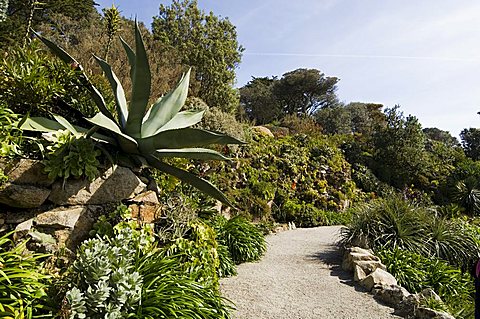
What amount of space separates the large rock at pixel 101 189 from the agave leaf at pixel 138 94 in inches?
17.8

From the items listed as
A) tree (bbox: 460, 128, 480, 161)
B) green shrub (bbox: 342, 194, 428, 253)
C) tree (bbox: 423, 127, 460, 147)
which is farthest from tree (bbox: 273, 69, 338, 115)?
green shrub (bbox: 342, 194, 428, 253)

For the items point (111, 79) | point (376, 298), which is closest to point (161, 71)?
point (111, 79)

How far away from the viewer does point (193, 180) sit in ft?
11.4

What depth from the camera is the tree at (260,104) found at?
26.2 metres

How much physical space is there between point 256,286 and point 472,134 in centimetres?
2110

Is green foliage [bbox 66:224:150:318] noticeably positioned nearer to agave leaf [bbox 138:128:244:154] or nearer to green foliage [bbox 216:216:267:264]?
agave leaf [bbox 138:128:244:154]

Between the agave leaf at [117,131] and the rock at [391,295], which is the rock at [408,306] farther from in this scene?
the agave leaf at [117,131]

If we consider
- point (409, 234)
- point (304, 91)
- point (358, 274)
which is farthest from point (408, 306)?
point (304, 91)

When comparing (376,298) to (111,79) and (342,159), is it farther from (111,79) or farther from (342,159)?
(342,159)

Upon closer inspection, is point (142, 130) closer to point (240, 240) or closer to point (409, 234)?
point (240, 240)

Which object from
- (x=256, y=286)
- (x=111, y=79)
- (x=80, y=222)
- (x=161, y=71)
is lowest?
(x=256, y=286)

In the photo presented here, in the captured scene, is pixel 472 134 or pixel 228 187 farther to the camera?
pixel 472 134

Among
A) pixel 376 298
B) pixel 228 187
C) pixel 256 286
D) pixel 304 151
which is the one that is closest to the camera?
A: pixel 376 298

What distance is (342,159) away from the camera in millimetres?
13469
